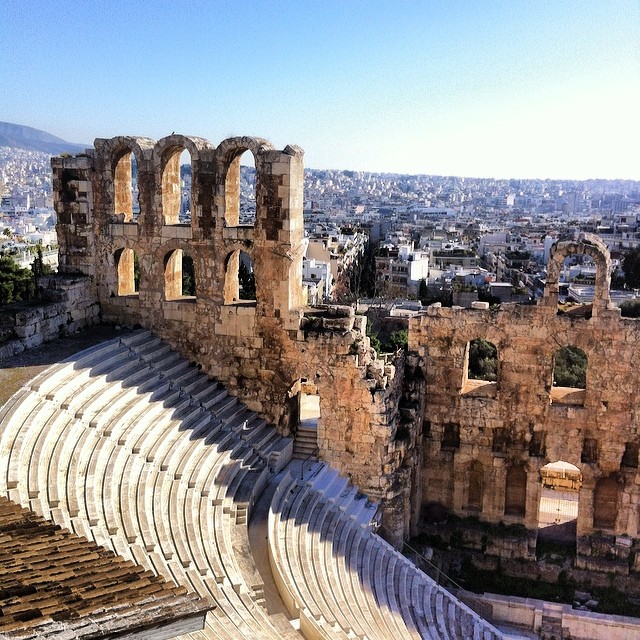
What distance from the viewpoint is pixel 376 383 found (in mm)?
17344

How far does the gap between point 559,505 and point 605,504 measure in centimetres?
228

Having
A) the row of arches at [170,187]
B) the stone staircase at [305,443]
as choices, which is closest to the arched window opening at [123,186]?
the row of arches at [170,187]

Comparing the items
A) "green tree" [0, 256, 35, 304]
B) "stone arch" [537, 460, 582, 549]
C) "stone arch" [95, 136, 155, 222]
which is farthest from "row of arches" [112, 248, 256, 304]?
"green tree" [0, 256, 35, 304]

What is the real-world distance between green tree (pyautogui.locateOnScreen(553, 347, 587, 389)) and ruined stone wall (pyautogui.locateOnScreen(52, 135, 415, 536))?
11.2m

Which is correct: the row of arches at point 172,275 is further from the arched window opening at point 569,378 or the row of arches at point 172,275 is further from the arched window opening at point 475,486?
the arched window opening at point 569,378

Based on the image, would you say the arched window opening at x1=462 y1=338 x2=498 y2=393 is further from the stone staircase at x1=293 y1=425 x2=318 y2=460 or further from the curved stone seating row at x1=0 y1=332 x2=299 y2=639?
the curved stone seating row at x1=0 y1=332 x2=299 y2=639

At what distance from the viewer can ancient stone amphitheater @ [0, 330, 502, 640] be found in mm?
8403

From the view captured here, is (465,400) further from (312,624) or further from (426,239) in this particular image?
(426,239)

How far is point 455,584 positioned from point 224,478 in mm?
7099

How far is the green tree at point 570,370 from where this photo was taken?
92.2ft

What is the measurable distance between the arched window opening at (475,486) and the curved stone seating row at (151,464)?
5745mm

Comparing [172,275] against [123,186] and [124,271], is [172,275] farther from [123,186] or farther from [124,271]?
[123,186]

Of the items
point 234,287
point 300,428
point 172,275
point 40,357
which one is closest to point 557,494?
point 300,428

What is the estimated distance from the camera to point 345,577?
46.6ft
